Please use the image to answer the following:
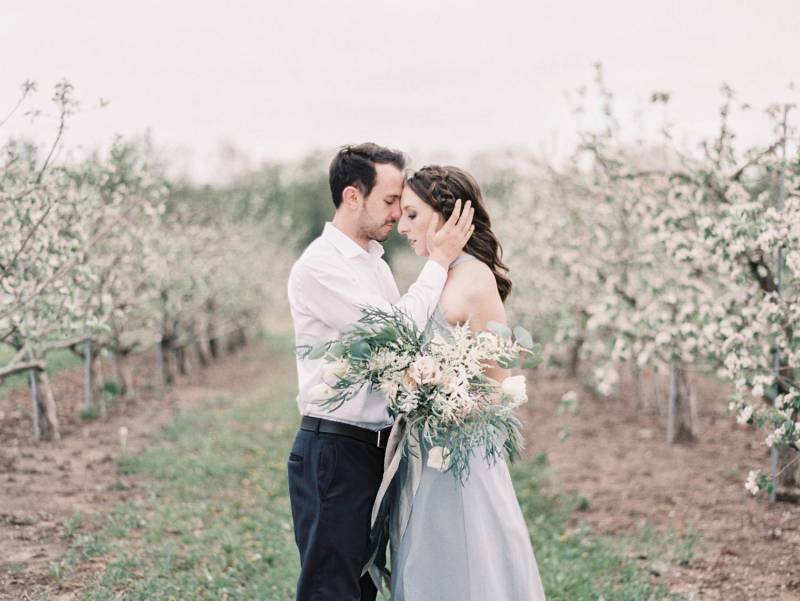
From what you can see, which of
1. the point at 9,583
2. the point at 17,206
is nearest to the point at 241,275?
the point at 17,206

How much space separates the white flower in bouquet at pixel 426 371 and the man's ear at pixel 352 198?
868 millimetres

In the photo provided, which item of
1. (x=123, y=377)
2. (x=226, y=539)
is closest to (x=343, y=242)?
(x=226, y=539)

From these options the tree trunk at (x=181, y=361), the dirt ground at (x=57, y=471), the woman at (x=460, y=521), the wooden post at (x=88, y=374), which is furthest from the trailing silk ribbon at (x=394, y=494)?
the tree trunk at (x=181, y=361)

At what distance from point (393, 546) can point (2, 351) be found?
16.1 metres

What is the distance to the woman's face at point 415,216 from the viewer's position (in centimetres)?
343

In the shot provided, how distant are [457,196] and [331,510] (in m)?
1.48

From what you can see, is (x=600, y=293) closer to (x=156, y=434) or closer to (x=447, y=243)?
(x=156, y=434)

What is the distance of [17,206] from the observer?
597 centimetres

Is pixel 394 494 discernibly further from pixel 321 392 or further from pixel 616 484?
pixel 616 484

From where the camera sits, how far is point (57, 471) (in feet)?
24.2

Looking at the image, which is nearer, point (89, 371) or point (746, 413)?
point (746, 413)

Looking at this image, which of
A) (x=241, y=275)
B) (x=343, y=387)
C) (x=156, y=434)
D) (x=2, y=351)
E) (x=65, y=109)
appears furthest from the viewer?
(x=241, y=275)

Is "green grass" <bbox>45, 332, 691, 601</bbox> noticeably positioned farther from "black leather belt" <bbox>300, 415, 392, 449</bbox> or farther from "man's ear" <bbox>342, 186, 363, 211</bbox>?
"man's ear" <bbox>342, 186, 363, 211</bbox>

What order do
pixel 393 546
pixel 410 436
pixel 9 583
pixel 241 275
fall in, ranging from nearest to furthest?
pixel 410 436
pixel 393 546
pixel 9 583
pixel 241 275
